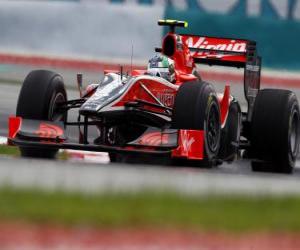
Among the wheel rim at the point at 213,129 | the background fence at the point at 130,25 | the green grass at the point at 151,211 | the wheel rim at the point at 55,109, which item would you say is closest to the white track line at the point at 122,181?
the green grass at the point at 151,211

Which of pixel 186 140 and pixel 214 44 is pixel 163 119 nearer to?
pixel 186 140

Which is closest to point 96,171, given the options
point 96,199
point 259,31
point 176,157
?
point 96,199

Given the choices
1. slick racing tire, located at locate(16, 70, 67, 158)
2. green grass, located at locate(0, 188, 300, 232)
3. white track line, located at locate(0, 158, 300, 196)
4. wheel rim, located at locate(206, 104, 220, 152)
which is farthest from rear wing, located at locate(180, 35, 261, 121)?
green grass, located at locate(0, 188, 300, 232)

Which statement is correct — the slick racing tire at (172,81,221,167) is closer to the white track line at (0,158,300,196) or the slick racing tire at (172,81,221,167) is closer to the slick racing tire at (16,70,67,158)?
the slick racing tire at (16,70,67,158)

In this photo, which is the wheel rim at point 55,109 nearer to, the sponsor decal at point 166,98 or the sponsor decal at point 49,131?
the sponsor decal at point 49,131

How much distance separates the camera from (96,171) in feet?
22.3

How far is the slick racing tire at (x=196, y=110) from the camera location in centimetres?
990

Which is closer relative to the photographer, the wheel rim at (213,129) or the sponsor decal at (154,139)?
the sponsor decal at (154,139)

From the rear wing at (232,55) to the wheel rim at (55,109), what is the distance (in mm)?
1811

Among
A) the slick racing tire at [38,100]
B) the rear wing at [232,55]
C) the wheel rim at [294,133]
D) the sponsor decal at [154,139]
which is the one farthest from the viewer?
the rear wing at [232,55]

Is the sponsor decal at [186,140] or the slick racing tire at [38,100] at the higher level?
the slick racing tire at [38,100]

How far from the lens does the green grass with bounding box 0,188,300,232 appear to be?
17.7 ft

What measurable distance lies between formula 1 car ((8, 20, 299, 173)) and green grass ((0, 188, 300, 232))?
343cm

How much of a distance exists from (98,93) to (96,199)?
14.1 ft
